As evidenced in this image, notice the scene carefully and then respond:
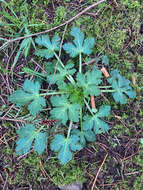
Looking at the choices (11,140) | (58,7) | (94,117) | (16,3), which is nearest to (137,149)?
(94,117)

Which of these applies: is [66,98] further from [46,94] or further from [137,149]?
[137,149]

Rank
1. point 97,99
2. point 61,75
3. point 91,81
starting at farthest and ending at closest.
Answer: point 97,99 < point 61,75 < point 91,81

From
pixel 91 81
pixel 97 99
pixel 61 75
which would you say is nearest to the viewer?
pixel 91 81

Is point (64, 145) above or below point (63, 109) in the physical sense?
below

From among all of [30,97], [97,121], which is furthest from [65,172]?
[30,97]

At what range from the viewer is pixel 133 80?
3023mm

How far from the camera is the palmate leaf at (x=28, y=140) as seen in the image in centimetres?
279

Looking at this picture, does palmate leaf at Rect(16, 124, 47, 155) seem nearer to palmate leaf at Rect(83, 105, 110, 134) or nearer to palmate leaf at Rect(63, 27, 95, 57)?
palmate leaf at Rect(83, 105, 110, 134)

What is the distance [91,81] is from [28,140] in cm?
99

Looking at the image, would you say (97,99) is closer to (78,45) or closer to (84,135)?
Result: (84,135)

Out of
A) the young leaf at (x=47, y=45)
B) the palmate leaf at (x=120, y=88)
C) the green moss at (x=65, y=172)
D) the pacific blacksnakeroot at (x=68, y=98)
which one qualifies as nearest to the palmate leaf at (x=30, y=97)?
the pacific blacksnakeroot at (x=68, y=98)

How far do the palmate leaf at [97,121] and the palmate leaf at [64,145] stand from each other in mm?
197

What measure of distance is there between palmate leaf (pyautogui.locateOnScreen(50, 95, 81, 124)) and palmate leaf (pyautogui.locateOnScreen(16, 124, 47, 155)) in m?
0.31

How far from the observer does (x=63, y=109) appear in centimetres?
277
